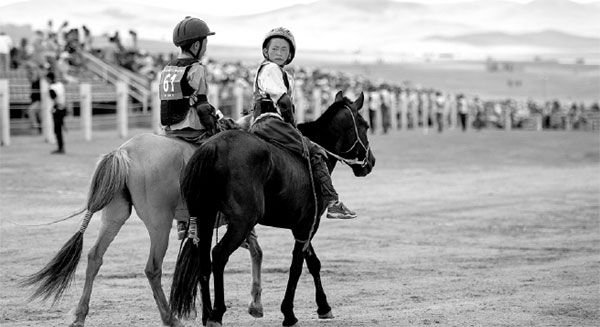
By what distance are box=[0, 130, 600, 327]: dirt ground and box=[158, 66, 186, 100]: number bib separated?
1.78 m

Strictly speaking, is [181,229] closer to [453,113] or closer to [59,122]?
[59,122]

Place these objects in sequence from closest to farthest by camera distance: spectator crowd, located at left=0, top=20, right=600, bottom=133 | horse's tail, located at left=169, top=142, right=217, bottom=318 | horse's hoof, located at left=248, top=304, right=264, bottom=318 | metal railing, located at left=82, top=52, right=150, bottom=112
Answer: horse's tail, located at left=169, top=142, right=217, bottom=318 → horse's hoof, located at left=248, top=304, right=264, bottom=318 → spectator crowd, located at left=0, top=20, right=600, bottom=133 → metal railing, located at left=82, top=52, right=150, bottom=112

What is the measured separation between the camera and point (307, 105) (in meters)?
42.0

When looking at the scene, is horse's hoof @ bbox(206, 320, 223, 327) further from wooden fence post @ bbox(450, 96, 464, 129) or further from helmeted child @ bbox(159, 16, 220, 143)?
wooden fence post @ bbox(450, 96, 464, 129)

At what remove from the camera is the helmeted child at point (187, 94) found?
10.1 meters

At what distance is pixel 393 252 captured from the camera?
14.9m

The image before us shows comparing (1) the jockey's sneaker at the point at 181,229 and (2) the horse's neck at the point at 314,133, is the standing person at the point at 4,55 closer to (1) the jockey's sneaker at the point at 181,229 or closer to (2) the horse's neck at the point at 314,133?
(2) the horse's neck at the point at 314,133

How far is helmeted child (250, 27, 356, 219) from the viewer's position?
10.2 metres

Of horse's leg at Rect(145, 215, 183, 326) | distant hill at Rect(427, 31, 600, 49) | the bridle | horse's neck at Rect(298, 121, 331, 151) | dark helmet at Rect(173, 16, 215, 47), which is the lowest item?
horse's leg at Rect(145, 215, 183, 326)

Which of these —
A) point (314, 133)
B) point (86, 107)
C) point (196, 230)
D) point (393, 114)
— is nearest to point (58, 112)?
point (86, 107)

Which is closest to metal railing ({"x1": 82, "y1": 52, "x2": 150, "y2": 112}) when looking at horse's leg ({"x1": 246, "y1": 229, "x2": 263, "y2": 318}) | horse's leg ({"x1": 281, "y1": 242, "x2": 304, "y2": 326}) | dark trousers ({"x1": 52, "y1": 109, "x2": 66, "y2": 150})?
dark trousers ({"x1": 52, "y1": 109, "x2": 66, "y2": 150})

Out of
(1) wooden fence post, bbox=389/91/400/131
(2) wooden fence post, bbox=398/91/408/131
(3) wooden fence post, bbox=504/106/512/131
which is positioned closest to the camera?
(1) wooden fence post, bbox=389/91/400/131

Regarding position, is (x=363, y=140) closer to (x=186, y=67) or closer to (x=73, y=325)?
(x=186, y=67)

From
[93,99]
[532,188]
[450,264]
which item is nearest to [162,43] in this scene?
[93,99]
